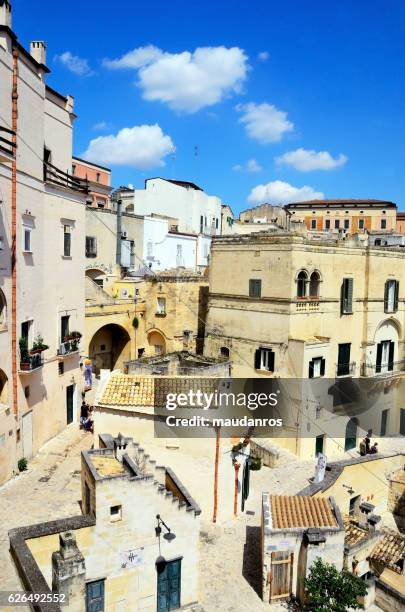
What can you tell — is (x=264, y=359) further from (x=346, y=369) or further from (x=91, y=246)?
(x=91, y=246)

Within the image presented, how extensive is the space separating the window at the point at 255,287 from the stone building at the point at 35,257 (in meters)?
10.1

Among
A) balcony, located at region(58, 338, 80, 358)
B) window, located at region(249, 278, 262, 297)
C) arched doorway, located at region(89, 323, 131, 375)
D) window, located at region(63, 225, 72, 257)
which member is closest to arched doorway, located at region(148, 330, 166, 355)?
Answer: arched doorway, located at region(89, 323, 131, 375)

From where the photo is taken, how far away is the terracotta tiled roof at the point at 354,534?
1952 cm

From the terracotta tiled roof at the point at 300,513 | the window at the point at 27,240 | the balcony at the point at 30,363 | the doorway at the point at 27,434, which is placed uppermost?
the window at the point at 27,240

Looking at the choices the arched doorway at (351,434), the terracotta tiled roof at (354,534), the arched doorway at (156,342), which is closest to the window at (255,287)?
the arched doorway at (156,342)

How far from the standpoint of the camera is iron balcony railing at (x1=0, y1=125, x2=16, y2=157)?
59.3 feet

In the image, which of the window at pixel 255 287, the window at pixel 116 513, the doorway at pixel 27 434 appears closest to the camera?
the window at pixel 116 513

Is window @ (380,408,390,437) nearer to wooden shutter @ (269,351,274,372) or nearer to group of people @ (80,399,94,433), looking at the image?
wooden shutter @ (269,351,274,372)

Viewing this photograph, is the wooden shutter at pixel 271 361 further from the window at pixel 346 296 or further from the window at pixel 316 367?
the window at pixel 346 296

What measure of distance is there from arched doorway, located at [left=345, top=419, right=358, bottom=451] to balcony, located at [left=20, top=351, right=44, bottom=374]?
20058mm

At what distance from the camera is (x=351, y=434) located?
32.1m

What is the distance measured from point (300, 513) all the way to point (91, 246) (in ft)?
84.1

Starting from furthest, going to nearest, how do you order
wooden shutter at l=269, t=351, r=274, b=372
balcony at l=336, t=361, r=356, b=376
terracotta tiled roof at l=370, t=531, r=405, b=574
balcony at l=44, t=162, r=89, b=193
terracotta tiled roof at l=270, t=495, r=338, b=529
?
balcony at l=336, t=361, r=356, b=376 → wooden shutter at l=269, t=351, r=274, b=372 → balcony at l=44, t=162, r=89, b=193 → terracotta tiled roof at l=370, t=531, r=405, b=574 → terracotta tiled roof at l=270, t=495, r=338, b=529

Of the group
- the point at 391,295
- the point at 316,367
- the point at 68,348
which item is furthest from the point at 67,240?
the point at 391,295
